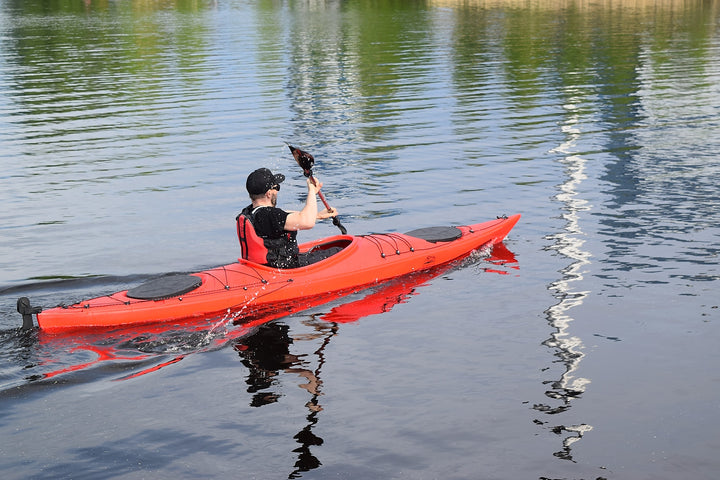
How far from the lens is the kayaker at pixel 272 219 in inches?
397

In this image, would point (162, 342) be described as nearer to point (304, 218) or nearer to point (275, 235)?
point (275, 235)

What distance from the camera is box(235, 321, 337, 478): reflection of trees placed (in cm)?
716

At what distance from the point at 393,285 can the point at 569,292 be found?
214 centimetres

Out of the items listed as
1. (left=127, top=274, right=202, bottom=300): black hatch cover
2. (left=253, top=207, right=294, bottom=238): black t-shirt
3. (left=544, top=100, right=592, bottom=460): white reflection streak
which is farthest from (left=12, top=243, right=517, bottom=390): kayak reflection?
(left=544, top=100, right=592, bottom=460): white reflection streak

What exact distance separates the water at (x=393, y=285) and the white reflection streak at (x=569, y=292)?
0.13 feet

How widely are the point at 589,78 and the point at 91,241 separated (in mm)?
20840

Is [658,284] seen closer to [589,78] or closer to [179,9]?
[589,78]

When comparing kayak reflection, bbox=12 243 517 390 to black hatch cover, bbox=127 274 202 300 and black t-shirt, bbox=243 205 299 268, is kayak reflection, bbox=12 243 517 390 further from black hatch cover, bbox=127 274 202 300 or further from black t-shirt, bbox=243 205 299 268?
black t-shirt, bbox=243 205 299 268

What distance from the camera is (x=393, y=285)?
11.3 meters

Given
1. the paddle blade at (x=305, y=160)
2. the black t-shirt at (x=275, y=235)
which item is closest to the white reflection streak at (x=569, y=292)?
the black t-shirt at (x=275, y=235)

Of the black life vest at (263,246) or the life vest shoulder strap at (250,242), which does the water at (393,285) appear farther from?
the life vest shoulder strap at (250,242)

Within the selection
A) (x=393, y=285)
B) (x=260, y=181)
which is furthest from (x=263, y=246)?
(x=393, y=285)

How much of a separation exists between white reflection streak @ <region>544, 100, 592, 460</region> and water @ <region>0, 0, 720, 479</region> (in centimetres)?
4

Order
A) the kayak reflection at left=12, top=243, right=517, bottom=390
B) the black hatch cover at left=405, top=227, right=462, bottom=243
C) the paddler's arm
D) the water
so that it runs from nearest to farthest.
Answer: the water
the kayak reflection at left=12, top=243, right=517, bottom=390
the paddler's arm
the black hatch cover at left=405, top=227, right=462, bottom=243
